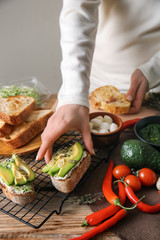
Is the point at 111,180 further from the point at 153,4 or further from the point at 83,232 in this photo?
the point at 153,4

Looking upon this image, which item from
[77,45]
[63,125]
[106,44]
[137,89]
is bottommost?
[137,89]

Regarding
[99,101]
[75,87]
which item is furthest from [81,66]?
[99,101]

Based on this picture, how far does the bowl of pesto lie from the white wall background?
2.73m

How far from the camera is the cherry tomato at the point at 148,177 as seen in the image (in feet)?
5.52

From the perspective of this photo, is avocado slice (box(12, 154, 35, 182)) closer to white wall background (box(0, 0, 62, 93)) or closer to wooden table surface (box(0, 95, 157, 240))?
wooden table surface (box(0, 95, 157, 240))

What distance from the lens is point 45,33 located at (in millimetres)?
4242

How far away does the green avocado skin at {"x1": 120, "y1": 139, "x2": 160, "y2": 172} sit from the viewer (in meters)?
1.79

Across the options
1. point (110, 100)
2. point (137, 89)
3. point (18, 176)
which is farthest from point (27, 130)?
point (137, 89)

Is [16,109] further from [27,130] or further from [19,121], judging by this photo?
[27,130]

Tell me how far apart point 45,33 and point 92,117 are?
2.58m

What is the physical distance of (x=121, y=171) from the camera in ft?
5.79

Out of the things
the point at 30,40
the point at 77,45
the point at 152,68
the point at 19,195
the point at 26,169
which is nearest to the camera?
the point at 19,195

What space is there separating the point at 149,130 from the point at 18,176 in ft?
3.88

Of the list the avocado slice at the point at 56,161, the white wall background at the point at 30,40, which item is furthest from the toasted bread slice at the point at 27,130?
the white wall background at the point at 30,40
